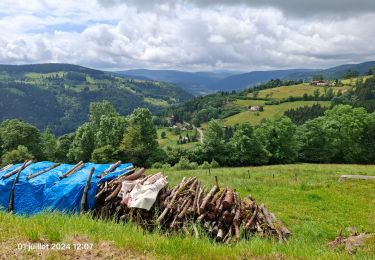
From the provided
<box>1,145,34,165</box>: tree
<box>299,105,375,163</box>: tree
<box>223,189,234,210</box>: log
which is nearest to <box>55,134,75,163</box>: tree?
<box>1,145,34,165</box>: tree

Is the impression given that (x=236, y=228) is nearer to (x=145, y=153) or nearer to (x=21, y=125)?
(x=145, y=153)

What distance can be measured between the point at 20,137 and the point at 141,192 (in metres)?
70.0

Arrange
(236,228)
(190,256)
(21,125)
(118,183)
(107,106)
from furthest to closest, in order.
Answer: (107,106)
(21,125)
(118,183)
(236,228)
(190,256)

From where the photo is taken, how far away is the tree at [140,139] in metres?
68.4

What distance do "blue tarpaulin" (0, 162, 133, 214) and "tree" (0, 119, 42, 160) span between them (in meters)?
64.7

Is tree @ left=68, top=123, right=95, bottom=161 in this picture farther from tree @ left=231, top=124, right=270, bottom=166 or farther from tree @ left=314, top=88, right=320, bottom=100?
tree @ left=314, top=88, right=320, bottom=100

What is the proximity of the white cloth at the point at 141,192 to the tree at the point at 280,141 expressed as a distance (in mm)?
65617

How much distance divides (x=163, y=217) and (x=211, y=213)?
167cm

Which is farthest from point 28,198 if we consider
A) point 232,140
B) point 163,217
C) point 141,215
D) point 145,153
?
point 232,140

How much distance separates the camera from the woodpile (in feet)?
37.7

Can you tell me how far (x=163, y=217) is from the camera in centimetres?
1156

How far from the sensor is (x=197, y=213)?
38.4 feet

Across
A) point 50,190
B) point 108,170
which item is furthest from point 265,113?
point 50,190

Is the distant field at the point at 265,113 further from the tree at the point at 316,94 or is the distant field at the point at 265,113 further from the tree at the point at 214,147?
the tree at the point at 214,147
